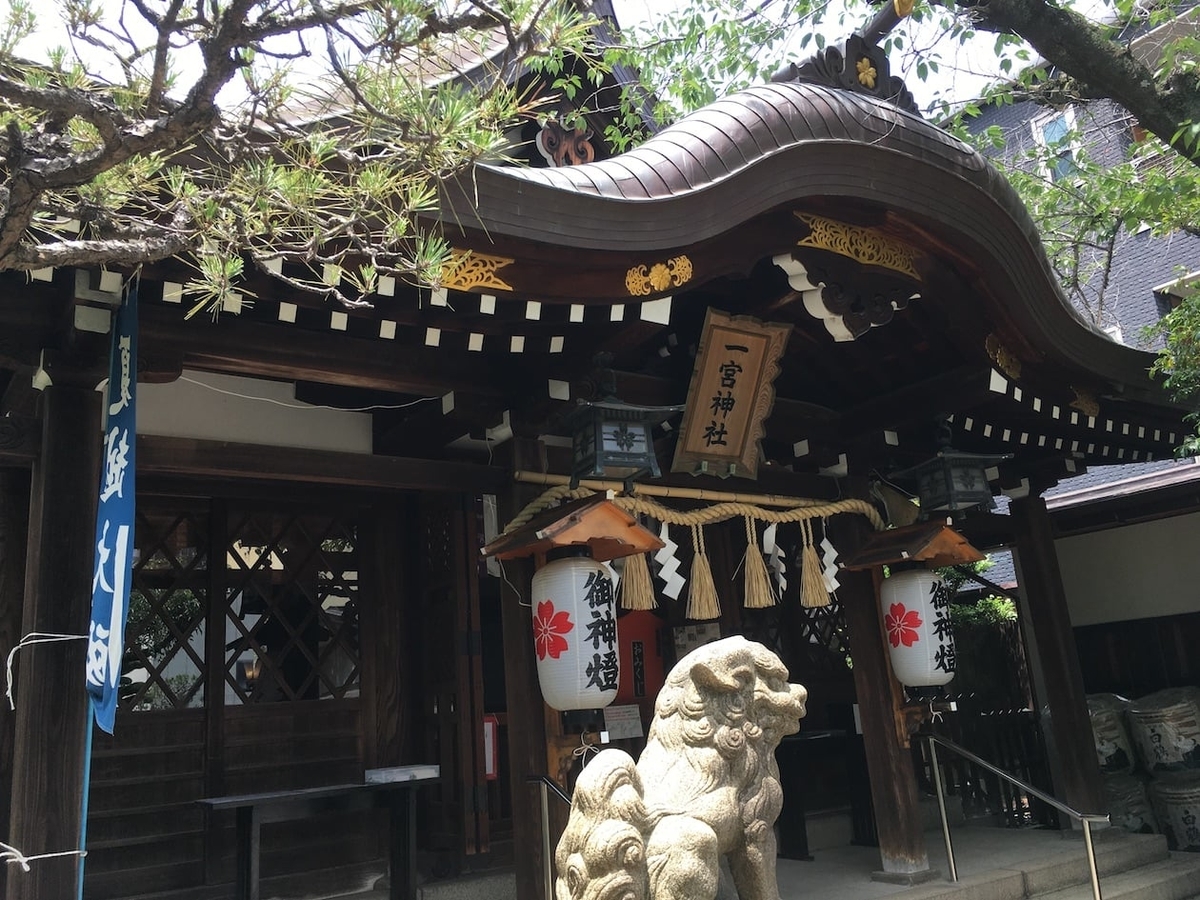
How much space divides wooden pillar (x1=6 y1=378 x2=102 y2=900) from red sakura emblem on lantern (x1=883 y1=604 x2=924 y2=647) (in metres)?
4.95

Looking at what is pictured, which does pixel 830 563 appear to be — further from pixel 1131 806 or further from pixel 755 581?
pixel 1131 806

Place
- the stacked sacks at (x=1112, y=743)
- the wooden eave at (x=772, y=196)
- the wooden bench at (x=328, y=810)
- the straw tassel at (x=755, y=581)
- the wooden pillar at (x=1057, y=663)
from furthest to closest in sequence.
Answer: the stacked sacks at (x=1112, y=743), the wooden pillar at (x=1057, y=663), the straw tassel at (x=755, y=581), the wooden bench at (x=328, y=810), the wooden eave at (x=772, y=196)

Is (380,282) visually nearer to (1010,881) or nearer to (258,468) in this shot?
(258,468)

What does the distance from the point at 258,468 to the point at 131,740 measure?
220 cm

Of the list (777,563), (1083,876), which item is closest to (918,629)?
(777,563)

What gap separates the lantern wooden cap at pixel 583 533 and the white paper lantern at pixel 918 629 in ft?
7.66

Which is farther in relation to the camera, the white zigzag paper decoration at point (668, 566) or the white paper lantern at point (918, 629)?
the white paper lantern at point (918, 629)

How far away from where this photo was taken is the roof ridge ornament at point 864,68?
18.2 feet

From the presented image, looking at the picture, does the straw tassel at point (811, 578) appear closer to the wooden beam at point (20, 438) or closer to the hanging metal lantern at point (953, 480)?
the hanging metal lantern at point (953, 480)

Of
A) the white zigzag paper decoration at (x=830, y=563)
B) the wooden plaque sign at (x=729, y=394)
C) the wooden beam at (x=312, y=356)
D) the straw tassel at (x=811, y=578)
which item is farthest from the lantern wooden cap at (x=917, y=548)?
the wooden beam at (x=312, y=356)

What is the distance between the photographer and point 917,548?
6.26m

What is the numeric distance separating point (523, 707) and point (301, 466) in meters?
1.75

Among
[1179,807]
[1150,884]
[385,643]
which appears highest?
[385,643]

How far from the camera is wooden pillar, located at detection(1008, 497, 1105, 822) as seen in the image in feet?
26.0
